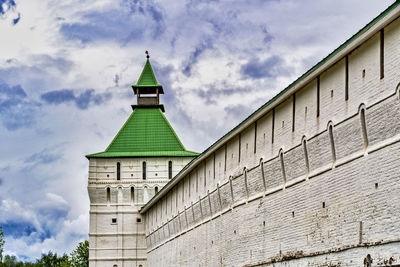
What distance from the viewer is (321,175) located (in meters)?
16.5

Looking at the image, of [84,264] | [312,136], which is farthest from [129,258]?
[312,136]

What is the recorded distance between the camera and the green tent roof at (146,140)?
44.1m

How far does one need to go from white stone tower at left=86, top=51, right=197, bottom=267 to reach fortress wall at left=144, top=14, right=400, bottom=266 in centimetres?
1754

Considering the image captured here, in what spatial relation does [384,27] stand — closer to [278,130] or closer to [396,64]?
[396,64]

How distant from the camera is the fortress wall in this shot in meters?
13.7

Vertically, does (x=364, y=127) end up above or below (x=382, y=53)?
below

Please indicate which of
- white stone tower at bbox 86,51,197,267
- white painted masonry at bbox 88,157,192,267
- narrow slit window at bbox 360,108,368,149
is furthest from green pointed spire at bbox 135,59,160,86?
narrow slit window at bbox 360,108,368,149

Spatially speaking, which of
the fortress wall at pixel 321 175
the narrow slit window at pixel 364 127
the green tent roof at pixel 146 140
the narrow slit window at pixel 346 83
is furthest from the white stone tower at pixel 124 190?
the narrow slit window at pixel 364 127

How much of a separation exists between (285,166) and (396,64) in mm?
5864

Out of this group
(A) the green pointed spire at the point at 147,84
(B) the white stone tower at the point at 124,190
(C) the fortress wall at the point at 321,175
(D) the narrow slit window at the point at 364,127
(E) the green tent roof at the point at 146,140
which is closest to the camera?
(C) the fortress wall at the point at 321,175

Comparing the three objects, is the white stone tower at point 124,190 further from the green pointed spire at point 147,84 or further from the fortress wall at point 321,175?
the fortress wall at point 321,175

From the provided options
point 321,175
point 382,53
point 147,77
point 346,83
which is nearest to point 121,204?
point 147,77

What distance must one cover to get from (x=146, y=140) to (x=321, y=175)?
29.2 m

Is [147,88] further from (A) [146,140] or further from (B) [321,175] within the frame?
(B) [321,175]
